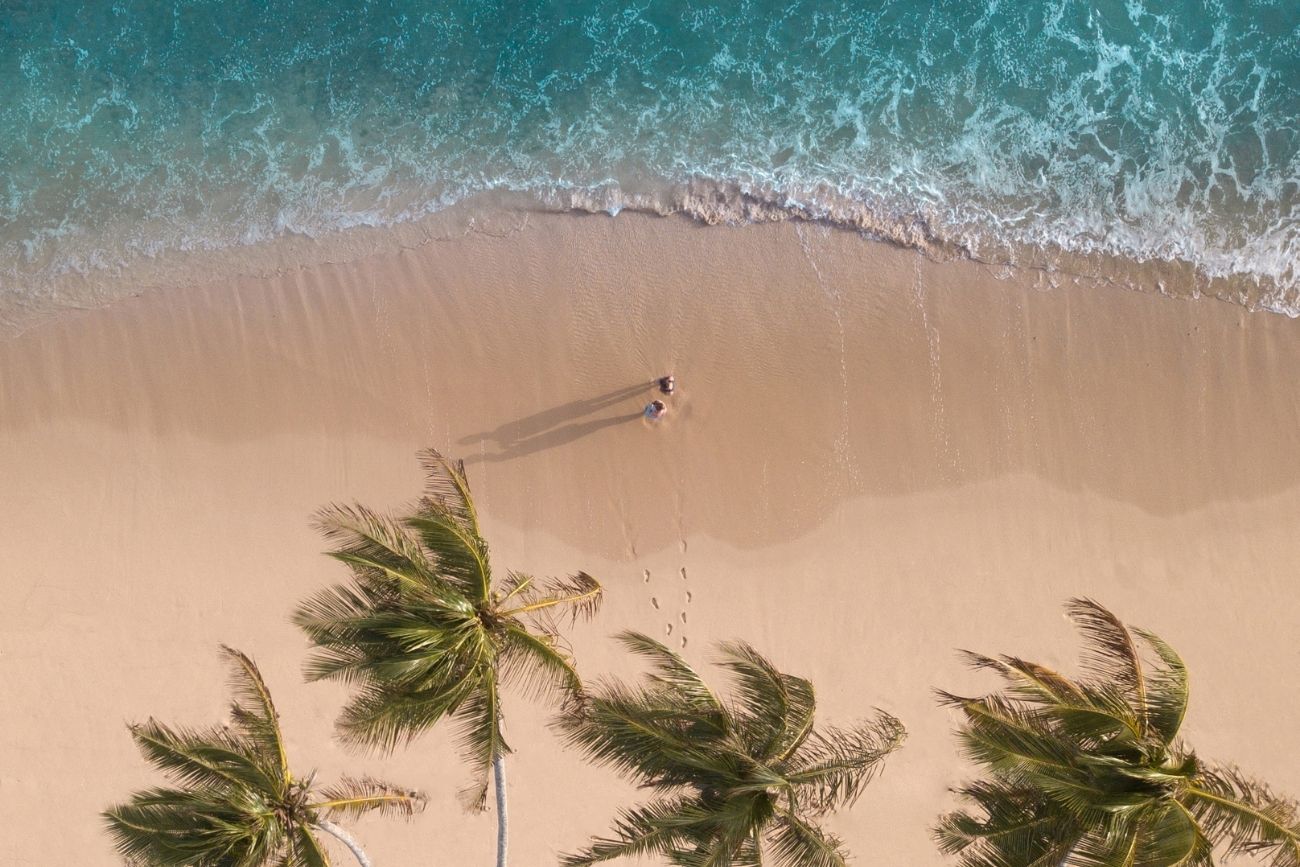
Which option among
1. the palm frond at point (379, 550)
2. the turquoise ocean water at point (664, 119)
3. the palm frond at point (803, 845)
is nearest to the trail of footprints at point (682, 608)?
the palm frond at point (803, 845)

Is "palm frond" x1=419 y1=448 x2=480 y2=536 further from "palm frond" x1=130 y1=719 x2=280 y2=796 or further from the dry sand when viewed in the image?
the dry sand

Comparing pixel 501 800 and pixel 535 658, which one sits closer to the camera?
pixel 535 658

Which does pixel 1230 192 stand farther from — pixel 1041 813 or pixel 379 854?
pixel 379 854

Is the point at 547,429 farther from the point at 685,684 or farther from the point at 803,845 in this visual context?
the point at 803,845

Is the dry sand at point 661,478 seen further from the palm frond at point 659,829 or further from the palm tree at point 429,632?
the palm tree at point 429,632

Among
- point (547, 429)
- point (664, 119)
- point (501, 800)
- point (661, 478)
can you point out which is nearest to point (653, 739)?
point (501, 800)

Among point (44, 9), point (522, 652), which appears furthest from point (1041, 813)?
point (44, 9)

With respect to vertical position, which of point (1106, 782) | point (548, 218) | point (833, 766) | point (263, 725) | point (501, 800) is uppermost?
point (548, 218)

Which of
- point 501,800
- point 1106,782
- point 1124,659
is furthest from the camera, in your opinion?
point 501,800
